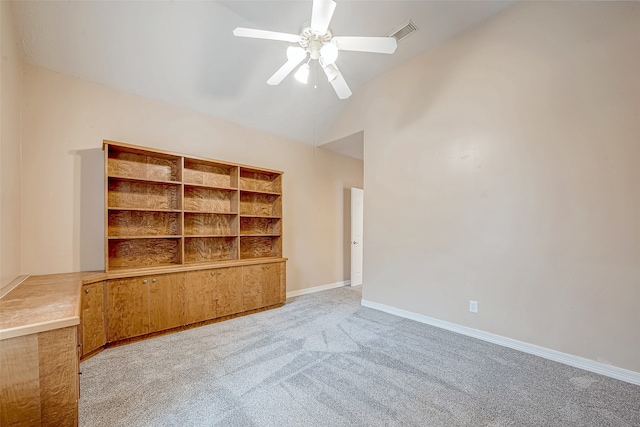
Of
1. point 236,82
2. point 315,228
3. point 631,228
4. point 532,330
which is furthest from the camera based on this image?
point 315,228

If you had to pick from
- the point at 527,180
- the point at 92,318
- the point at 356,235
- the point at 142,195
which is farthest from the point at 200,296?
the point at 527,180

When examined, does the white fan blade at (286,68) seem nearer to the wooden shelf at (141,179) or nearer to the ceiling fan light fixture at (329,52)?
the ceiling fan light fixture at (329,52)

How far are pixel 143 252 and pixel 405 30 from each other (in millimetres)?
4043

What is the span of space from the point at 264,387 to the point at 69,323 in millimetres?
1280

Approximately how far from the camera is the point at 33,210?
252 cm

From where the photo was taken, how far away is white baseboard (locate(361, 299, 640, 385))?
207cm

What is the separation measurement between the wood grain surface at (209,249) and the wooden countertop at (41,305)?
1.11 metres

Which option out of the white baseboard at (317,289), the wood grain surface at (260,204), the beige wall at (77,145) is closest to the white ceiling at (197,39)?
the beige wall at (77,145)

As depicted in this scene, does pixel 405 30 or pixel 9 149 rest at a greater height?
pixel 405 30

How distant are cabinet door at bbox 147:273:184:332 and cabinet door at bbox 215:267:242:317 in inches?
16.8

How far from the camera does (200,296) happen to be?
3.11 m

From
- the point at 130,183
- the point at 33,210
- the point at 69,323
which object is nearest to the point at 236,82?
the point at 130,183

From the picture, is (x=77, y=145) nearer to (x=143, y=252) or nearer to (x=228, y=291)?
(x=143, y=252)

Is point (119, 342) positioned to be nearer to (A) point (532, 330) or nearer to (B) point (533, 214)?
(A) point (532, 330)
